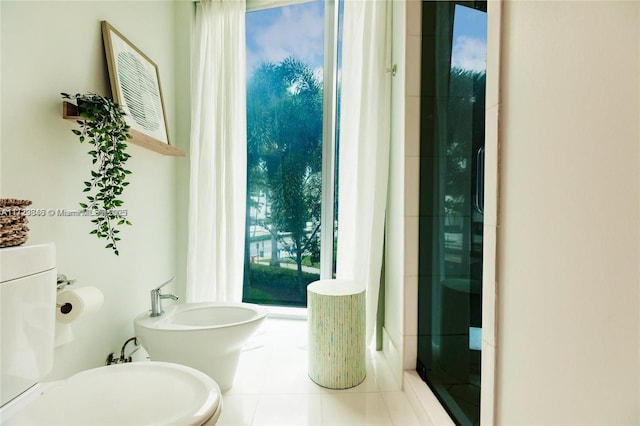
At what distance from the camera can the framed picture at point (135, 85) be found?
151 centimetres

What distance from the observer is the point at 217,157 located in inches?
83.0

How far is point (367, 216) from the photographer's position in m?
1.93

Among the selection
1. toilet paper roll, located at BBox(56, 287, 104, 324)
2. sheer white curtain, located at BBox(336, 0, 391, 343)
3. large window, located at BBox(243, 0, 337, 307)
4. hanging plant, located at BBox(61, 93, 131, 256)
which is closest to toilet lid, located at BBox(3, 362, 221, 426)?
toilet paper roll, located at BBox(56, 287, 104, 324)

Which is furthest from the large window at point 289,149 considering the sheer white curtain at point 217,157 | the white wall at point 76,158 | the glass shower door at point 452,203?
the glass shower door at point 452,203

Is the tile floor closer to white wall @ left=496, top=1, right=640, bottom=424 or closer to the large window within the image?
the large window

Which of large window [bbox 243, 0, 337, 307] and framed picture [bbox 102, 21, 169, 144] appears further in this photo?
large window [bbox 243, 0, 337, 307]

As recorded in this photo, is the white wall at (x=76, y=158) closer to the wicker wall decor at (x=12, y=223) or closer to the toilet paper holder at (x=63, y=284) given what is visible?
the toilet paper holder at (x=63, y=284)

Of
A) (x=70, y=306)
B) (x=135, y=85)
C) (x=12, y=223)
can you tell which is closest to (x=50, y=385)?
(x=70, y=306)

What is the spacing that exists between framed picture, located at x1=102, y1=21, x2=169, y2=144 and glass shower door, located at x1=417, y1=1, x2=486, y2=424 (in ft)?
4.74

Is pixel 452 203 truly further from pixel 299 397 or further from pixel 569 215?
pixel 299 397

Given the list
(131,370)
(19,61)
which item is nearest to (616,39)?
(131,370)

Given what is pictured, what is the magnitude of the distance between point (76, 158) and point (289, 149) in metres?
1.34

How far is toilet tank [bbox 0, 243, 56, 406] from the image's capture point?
0.79 m

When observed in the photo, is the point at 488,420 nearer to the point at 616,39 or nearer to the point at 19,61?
the point at 616,39
